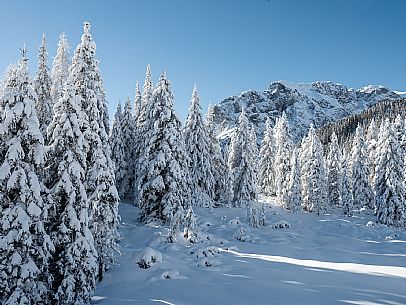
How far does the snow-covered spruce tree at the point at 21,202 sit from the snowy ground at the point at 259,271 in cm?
363

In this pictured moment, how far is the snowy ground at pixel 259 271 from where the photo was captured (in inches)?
546

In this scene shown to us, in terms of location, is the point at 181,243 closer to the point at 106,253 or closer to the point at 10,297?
the point at 106,253

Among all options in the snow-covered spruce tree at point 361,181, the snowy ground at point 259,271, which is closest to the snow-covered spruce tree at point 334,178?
the snow-covered spruce tree at point 361,181

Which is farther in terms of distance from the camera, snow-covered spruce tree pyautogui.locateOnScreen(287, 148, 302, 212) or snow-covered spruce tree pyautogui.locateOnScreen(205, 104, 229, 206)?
Result: snow-covered spruce tree pyautogui.locateOnScreen(287, 148, 302, 212)

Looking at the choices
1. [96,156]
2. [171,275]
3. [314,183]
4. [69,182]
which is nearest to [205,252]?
[171,275]

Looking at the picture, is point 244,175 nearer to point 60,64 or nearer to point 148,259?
point 60,64

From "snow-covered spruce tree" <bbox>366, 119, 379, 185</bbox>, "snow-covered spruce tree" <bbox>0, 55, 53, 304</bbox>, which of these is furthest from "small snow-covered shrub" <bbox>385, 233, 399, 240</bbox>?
"snow-covered spruce tree" <bbox>366, 119, 379, 185</bbox>

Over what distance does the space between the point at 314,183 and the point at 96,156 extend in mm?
40387

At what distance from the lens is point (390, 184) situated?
42.1m

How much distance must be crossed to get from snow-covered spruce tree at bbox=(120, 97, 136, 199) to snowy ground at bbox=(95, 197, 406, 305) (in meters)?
13.3

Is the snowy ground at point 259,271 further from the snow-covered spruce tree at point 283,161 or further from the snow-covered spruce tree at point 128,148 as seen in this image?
the snow-covered spruce tree at point 283,161

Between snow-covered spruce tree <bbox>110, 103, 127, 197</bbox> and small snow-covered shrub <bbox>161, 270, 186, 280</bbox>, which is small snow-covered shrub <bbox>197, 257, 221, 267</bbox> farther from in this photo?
snow-covered spruce tree <bbox>110, 103, 127, 197</bbox>

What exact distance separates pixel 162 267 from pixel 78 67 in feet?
38.3

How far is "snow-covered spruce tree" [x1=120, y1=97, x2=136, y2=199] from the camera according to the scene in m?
43.6
